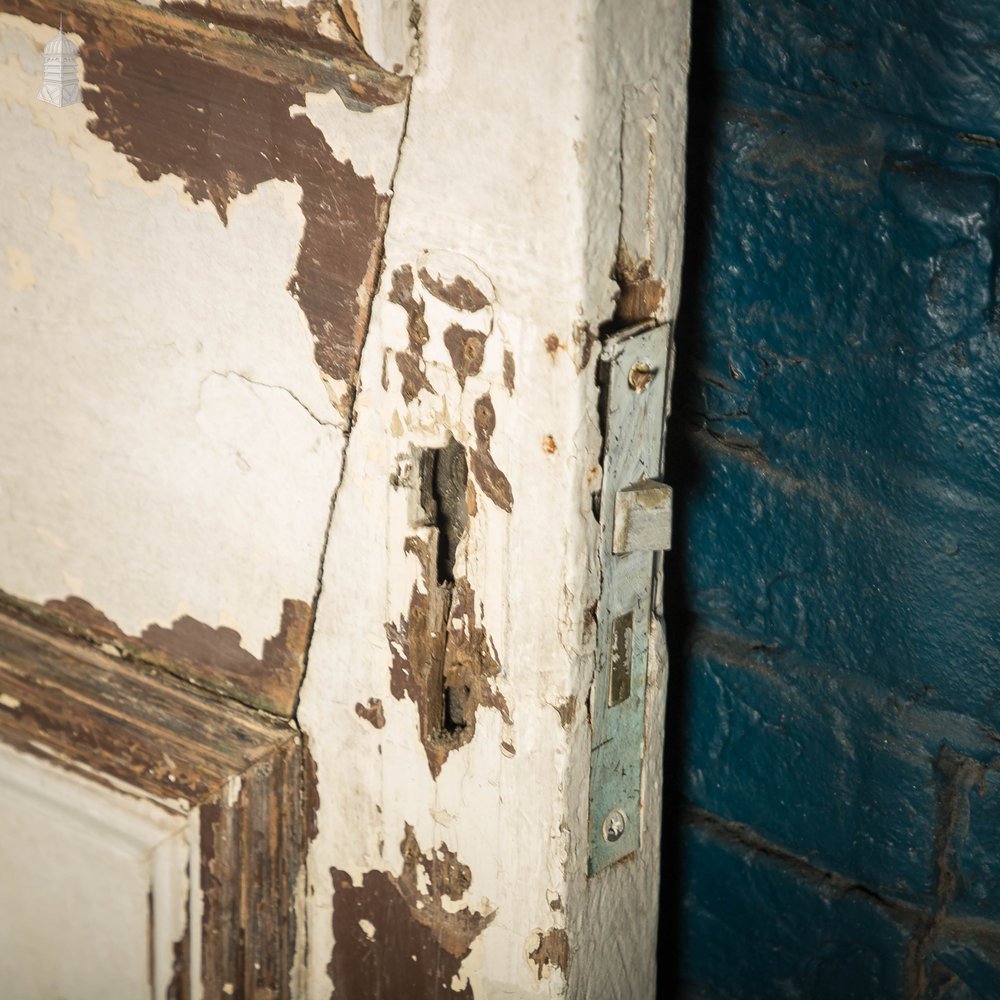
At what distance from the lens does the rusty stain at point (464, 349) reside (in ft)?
3.69

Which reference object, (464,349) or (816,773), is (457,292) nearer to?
(464,349)

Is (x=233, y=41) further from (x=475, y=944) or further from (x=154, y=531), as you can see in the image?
(x=475, y=944)

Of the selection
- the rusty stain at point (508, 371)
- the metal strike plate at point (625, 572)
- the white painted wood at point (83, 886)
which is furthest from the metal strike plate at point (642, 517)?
the white painted wood at point (83, 886)

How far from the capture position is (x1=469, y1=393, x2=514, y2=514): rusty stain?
1.14 m

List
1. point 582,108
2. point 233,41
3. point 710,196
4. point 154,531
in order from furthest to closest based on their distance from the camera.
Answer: point 154,531
point 710,196
point 233,41
point 582,108

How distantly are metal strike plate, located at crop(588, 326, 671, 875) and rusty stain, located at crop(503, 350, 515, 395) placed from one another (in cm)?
7

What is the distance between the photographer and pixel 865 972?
1.39 meters

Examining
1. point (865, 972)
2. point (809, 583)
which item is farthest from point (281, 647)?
point (865, 972)

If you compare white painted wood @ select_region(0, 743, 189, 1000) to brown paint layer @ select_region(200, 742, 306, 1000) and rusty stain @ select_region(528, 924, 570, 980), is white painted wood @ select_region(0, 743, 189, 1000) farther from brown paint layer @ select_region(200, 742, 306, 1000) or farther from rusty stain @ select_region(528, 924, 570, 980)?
rusty stain @ select_region(528, 924, 570, 980)

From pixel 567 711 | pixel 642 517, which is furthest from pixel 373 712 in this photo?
pixel 642 517

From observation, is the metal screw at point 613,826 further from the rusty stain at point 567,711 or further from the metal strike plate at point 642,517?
the metal strike plate at point 642,517

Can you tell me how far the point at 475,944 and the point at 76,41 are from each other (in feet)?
2.88

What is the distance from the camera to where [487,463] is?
116 cm

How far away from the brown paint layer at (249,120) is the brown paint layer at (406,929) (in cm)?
46
